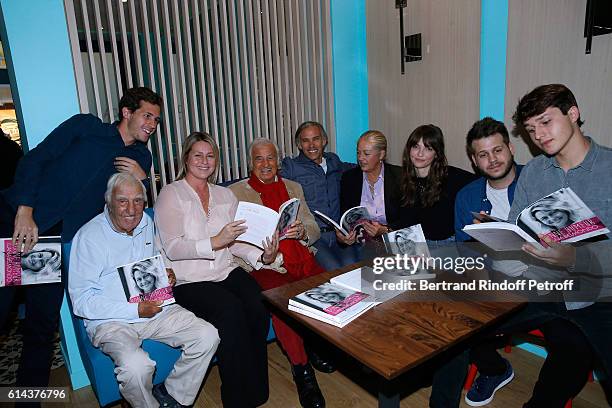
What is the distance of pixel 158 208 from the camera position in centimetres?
239

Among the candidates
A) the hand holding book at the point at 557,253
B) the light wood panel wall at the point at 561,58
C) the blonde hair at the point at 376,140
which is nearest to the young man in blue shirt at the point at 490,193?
the hand holding book at the point at 557,253

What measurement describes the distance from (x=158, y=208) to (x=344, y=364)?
1.47m

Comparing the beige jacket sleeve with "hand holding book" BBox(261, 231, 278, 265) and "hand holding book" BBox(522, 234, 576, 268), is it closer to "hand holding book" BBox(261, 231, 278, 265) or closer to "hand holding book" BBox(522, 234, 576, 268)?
"hand holding book" BBox(261, 231, 278, 265)

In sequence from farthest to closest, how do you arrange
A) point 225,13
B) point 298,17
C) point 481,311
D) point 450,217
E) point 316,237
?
1. point 298,17
2. point 225,13
3. point 316,237
4. point 450,217
5. point 481,311

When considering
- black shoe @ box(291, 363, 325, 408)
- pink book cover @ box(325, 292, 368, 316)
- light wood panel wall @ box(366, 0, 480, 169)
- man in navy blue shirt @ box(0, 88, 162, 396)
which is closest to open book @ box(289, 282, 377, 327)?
pink book cover @ box(325, 292, 368, 316)

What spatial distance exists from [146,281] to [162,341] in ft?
1.13

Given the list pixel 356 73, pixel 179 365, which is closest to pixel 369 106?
pixel 356 73

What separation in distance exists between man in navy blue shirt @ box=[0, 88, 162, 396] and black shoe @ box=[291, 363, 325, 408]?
1380mm

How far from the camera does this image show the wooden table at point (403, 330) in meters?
1.39

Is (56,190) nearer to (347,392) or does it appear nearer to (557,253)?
(347,392)

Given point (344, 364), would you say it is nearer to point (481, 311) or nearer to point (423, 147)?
point (481, 311)

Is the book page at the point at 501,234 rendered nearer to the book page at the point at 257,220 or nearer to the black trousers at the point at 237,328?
the book page at the point at 257,220

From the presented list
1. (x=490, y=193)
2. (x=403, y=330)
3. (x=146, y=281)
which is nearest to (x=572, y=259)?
(x=490, y=193)

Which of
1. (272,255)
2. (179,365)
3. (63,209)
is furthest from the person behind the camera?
(272,255)
